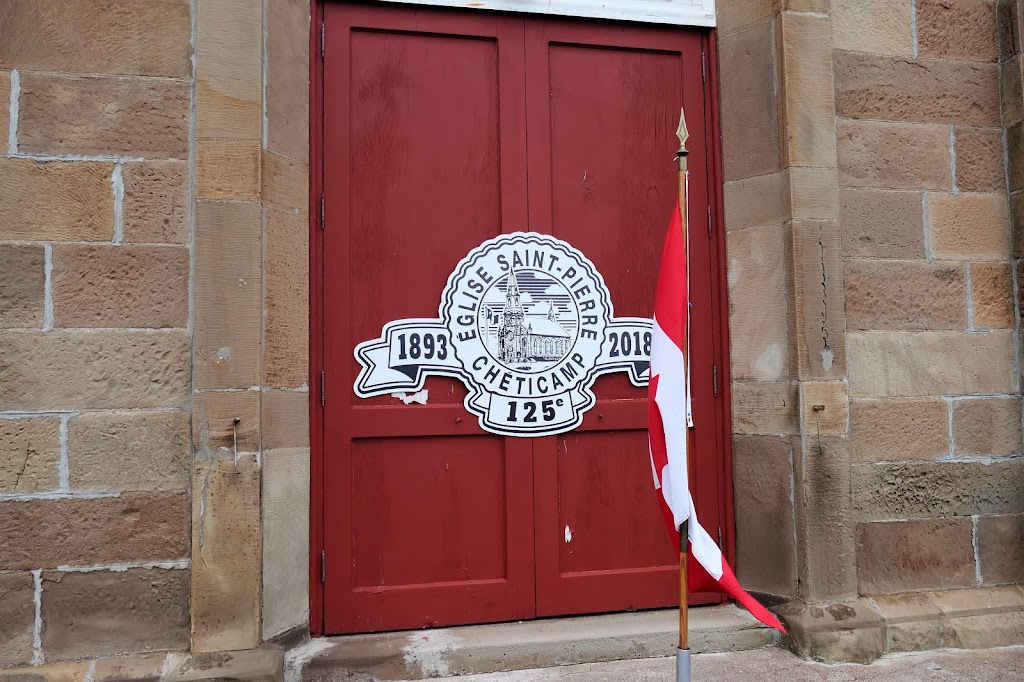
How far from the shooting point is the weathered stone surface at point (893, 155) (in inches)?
143

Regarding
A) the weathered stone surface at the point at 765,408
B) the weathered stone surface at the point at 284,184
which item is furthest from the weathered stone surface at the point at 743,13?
the weathered stone surface at the point at 284,184

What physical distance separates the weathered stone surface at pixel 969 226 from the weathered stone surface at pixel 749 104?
0.78 metres

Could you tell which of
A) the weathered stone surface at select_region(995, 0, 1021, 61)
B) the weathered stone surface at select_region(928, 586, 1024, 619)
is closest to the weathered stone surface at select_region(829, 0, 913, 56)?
the weathered stone surface at select_region(995, 0, 1021, 61)

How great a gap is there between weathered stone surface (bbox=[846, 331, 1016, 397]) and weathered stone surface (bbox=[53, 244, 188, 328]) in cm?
270

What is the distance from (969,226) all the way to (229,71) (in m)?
3.16

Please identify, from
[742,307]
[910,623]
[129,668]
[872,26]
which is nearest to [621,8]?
[872,26]

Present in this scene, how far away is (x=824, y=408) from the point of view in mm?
3410

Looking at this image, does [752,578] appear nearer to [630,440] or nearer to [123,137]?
[630,440]

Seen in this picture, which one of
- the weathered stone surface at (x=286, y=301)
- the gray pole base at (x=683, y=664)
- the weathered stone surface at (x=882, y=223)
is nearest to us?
the gray pole base at (x=683, y=664)

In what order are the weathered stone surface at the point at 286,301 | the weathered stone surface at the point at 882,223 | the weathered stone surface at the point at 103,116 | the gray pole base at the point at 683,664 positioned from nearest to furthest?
the gray pole base at the point at 683,664 → the weathered stone surface at the point at 103,116 → the weathered stone surface at the point at 286,301 → the weathered stone surface at the point at 882,223

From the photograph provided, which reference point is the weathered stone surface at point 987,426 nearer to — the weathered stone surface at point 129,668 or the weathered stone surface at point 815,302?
the weathered stone surface at point 815,302

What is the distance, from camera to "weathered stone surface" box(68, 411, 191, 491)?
2961 mm

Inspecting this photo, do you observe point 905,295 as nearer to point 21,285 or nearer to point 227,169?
point 227,169

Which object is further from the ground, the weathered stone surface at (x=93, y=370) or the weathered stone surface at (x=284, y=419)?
the weathered stone surface at (x=93, y=370)
